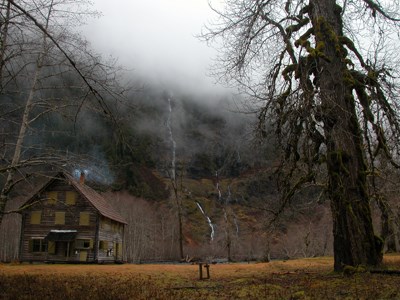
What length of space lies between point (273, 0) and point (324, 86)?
148 inches

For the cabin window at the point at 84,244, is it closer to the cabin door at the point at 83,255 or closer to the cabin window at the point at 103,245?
the cabin door at the point at 83,255

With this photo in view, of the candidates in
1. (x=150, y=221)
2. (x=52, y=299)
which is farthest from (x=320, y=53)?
(x=150, y=221)

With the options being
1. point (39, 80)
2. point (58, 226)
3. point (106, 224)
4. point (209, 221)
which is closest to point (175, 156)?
point (209, 221)

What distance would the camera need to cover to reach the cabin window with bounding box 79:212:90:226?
3825 cm

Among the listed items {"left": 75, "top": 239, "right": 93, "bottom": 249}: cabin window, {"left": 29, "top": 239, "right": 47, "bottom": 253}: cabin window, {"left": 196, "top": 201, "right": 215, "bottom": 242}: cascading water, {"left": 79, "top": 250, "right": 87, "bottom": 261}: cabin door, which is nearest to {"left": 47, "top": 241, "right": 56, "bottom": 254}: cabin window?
{"left": 29, "top": 239, "right": 47, "bottom": 253}: cabin window

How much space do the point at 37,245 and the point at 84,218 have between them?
4.90 m

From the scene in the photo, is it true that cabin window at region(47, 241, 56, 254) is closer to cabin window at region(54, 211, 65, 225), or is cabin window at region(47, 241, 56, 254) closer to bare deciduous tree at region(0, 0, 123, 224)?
cabin window at region(54, 211, 65, 225)

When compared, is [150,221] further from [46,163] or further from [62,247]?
[46,163]

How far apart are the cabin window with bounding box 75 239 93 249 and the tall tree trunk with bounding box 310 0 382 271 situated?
99.2 ft

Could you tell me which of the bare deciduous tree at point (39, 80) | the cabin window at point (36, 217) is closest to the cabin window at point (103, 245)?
the cabin window at point (36, 217)

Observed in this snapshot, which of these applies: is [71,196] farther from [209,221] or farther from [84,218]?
[209,221]

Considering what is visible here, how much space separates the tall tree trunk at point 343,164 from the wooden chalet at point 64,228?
98.3ft

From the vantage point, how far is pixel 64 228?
125 ft

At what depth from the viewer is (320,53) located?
11500 mm
